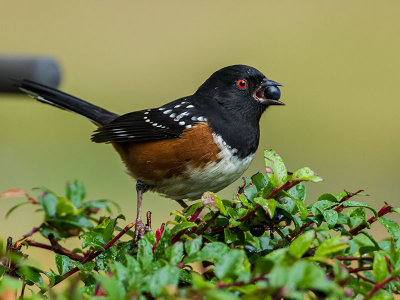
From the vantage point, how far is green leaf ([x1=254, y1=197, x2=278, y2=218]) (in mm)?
1520

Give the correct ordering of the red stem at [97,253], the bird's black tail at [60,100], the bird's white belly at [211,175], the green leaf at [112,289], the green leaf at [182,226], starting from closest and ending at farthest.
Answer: the green leaf at [112,289] → the green leaf at [182,226] → the red stem at [97,253] → the bird's white belly at [211,175] → the bird's black tail at [60,100]

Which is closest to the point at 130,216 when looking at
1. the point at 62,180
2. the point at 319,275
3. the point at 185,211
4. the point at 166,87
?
the point at 62,180

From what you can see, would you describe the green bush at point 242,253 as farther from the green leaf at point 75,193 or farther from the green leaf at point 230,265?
the green leaf at point 75,193

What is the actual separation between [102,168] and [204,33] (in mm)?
4441

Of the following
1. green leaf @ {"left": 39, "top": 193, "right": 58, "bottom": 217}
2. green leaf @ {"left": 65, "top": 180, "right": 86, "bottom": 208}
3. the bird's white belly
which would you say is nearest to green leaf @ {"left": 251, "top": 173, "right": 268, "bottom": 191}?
green leaf @ {"left": 39, "top": 193, "right": 58, "bottom": 217}

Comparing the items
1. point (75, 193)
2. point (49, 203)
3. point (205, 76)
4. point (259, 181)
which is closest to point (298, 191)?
point (259, 181)

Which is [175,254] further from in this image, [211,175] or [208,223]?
[211,175]

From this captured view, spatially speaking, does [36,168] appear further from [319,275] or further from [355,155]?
[319,275]

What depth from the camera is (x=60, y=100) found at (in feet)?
12.2

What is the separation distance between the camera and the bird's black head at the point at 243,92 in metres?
3.11

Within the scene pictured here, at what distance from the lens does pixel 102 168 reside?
7.71 m

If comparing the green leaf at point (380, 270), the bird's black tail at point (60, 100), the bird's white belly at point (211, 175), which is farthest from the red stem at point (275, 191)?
the bird's black tail at point (60, 100)

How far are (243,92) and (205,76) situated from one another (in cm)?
651

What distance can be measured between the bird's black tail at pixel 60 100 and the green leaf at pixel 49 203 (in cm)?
172
